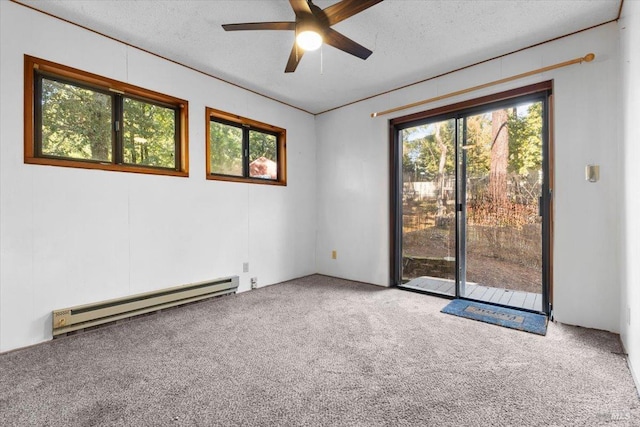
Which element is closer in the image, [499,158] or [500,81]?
[500,81]

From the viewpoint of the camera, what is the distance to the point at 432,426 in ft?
4.70

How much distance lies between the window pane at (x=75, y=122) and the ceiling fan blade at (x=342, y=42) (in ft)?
7.19

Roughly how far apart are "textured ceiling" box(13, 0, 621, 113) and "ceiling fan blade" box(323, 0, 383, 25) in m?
0.32

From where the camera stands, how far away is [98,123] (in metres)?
2.74

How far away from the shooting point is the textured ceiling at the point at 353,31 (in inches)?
90.6

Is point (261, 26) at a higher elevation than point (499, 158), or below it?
higher

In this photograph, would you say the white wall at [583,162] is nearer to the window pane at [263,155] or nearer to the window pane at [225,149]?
the window pane at [263,155]

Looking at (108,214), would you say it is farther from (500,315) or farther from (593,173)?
(593,173)

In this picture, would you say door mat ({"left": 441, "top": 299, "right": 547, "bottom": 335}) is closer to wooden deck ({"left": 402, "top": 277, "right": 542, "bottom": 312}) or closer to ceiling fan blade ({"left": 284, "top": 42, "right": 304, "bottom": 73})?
wooden deck ({"left": 402, "top": 277, "right": 542, "bottom": 312})

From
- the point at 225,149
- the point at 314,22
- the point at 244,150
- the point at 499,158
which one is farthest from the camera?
the point at 244,150

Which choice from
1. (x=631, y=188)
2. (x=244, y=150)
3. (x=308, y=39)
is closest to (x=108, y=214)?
(x=244, y=150)

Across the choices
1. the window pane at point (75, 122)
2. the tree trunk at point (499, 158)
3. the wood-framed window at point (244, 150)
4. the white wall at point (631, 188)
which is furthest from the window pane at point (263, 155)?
the white wall at point (631, 188)

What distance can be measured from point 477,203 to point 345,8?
246 centimetres

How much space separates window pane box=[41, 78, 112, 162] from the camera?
2.47m
